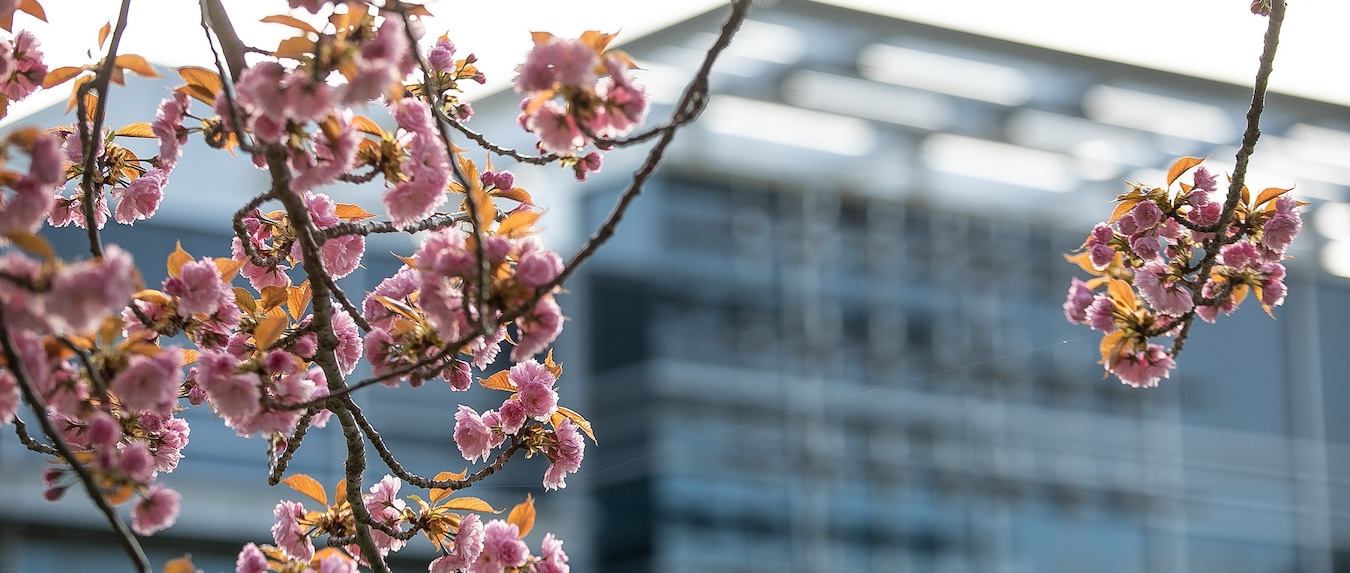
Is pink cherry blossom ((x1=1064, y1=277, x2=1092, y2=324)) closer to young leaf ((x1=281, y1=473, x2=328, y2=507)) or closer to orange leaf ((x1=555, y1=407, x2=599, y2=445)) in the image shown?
orange leaf ((x1=555, y1=407, x2=599, y2=445))

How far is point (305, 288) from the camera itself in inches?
36.4

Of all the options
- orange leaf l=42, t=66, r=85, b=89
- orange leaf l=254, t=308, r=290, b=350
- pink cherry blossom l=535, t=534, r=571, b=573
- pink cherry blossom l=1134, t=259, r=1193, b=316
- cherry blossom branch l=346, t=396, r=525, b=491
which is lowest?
pink cherry blossom l=535, t=534, r=571, b=573

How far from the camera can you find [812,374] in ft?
25.6

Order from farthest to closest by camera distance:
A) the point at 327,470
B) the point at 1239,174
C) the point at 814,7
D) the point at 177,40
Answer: the point at 327,470
the point at 814,7
the point at 177,40
the point at 1239,174

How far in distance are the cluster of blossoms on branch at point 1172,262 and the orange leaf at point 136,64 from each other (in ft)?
2.33

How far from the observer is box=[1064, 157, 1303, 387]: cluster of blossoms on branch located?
3.49 feet

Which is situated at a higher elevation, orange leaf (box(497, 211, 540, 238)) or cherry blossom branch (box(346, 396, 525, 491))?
orange leaf (box(497, 211, 540, 238))

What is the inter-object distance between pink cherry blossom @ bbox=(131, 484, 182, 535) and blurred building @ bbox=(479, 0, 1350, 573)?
19.2ft

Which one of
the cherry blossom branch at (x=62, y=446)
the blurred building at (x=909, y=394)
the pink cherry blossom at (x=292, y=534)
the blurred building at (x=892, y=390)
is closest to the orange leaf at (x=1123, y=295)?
the pink cherry blossom at (x=292, y=534)

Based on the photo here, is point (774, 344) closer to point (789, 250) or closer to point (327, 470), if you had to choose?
point (789, 250)

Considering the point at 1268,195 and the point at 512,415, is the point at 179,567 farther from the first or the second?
the point at 1268,195

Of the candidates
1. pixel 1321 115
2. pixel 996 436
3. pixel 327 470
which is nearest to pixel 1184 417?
pixel 996 436

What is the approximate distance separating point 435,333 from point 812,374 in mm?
7050

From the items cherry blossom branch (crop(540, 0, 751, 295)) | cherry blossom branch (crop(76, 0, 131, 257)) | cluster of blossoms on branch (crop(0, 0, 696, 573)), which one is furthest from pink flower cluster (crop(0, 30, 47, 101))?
cherry blossom branch (crop(540, 0, 751, 295))
